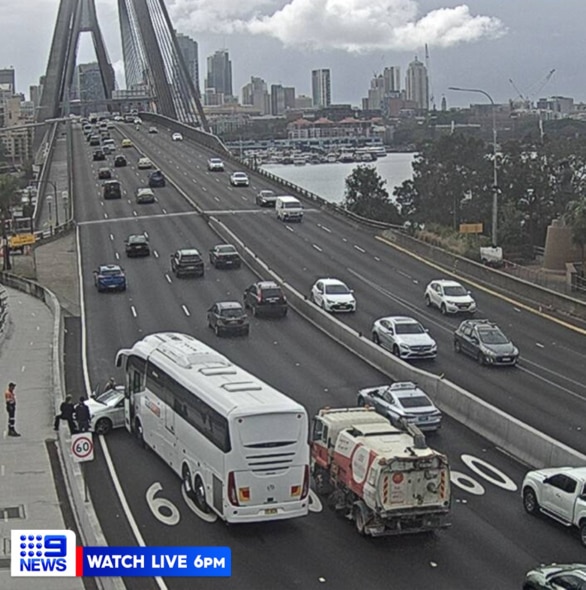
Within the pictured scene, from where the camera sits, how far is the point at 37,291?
5453 centimetres

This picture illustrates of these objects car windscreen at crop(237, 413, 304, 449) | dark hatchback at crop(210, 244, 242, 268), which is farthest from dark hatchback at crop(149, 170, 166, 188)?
car windscreen at crop(237, 413, 304, 449)

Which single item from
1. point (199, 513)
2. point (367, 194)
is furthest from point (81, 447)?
point (367, 194)

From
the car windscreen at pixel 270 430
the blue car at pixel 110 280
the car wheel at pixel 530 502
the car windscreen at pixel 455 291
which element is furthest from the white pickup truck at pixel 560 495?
the blue car at pixel 110 280

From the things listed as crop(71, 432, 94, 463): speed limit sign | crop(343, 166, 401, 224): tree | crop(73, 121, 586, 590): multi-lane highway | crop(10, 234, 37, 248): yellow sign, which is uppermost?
crop(71, 432, 94, 463): speed limit sign

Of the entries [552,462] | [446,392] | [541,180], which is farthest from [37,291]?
[541,180]

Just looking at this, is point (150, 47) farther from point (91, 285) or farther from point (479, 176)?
point (91, 285)

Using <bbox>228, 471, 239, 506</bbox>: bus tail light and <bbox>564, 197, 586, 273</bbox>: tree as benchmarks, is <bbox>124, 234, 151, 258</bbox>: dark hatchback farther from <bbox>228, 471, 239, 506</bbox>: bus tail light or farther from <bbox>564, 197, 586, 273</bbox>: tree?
<bbox>228, 471, 239, 506</bbox>: bus tail light

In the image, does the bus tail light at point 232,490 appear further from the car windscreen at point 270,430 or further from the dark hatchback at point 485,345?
the dark hatchback at point 485,345

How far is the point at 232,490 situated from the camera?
20.1m

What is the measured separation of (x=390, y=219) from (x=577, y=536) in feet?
288

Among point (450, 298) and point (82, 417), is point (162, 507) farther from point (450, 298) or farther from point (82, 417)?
point (450, 298)

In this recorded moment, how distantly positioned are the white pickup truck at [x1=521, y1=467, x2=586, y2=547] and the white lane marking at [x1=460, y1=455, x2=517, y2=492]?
5.39 feet

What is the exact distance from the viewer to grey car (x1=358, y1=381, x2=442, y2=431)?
26.8m

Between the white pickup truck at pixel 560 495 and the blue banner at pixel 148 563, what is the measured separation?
6424mm
